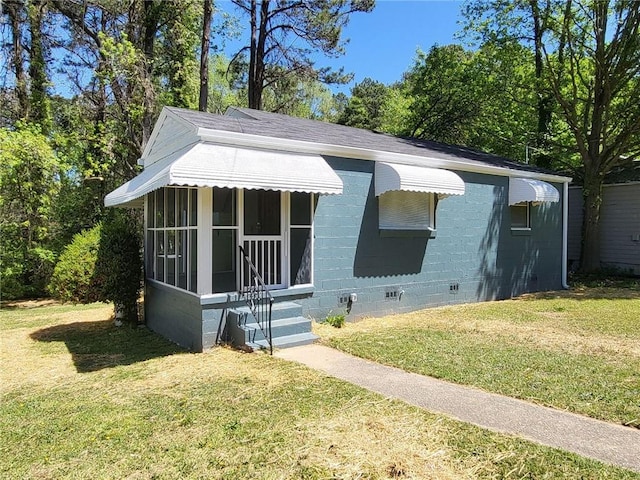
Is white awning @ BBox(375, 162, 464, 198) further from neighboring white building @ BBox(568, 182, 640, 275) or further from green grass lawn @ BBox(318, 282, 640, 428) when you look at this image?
neighboring white building @ BBox(568, 182, 640, 275)

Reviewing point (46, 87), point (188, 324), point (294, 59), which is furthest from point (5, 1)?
point (188, 324)

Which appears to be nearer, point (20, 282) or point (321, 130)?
point (321, 130)

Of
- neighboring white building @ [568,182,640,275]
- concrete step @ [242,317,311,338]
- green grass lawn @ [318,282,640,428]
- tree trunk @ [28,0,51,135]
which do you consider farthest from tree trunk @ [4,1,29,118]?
neighboring white building @ [568,182,640,275]

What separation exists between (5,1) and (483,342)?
19291 millimetres

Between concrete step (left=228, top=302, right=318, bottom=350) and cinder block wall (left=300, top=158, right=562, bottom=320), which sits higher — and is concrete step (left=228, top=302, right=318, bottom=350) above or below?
below

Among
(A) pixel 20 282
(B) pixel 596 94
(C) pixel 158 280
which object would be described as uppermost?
(B) pixel 596 94

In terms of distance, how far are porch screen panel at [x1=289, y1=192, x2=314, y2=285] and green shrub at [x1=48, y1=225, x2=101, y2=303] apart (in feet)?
21.4

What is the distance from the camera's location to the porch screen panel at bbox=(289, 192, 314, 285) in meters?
8.44

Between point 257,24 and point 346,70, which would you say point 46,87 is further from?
point 346,70

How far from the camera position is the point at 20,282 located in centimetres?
1571

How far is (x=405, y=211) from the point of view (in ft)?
32.6

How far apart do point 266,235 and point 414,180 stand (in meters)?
3.18

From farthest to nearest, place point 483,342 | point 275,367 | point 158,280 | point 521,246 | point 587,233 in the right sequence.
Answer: point 587,233
point 521,246
point 158,280
point 483,342
point 275,367

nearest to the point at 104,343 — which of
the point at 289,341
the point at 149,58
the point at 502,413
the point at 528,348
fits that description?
the point at 289,341
